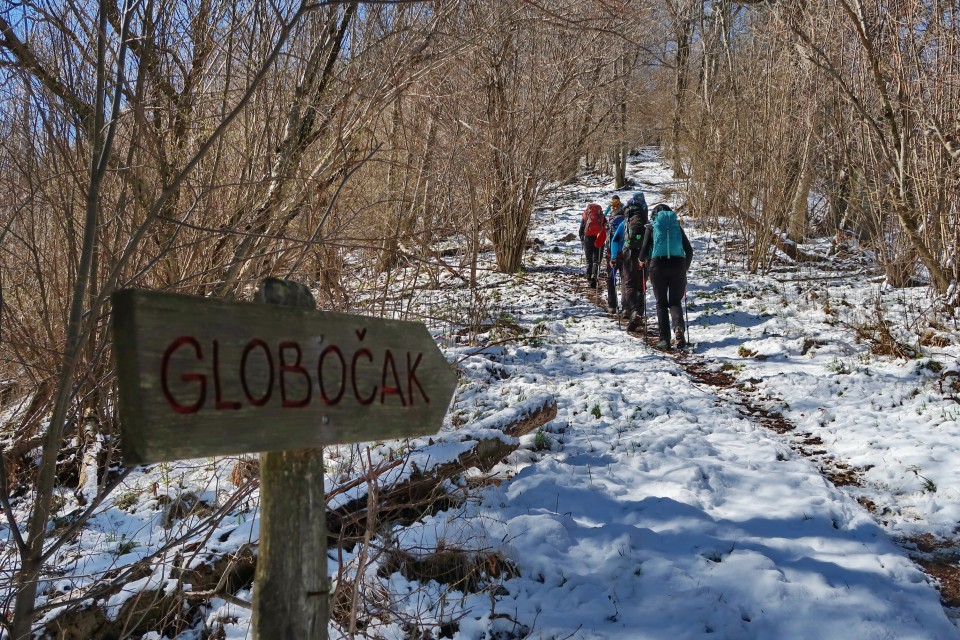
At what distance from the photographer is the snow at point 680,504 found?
2984mm

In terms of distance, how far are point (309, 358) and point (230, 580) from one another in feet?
8.04

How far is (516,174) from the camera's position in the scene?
11508 mm

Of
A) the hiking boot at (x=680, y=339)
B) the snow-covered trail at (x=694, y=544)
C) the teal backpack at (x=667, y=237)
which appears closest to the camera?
the snow-covered trail at (x=694, y=544)

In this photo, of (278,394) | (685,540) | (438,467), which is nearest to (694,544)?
(685,540)

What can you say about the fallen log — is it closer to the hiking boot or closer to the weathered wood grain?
the weathered wood grain

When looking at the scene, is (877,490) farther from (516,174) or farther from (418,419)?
(516,174)

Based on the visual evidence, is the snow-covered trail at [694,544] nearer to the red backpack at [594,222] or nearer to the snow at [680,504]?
the snow at [680,504]

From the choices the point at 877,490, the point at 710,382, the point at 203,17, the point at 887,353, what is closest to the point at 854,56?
the point at 887,353

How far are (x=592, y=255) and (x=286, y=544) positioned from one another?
38.1ft

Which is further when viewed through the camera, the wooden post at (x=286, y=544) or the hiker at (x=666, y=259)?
the hiker at (x=666, y=259)

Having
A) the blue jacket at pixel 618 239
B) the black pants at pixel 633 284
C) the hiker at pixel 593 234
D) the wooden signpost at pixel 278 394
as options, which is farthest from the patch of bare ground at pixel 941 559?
the hiker at pixel 593 234

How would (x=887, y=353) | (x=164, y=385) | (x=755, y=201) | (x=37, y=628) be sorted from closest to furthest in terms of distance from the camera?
(x=164, y=385) < (x=37, y=628) < (x=887, y=353) < (x=755, y=201)

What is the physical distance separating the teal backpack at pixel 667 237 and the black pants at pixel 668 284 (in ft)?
0.31

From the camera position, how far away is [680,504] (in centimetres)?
397
